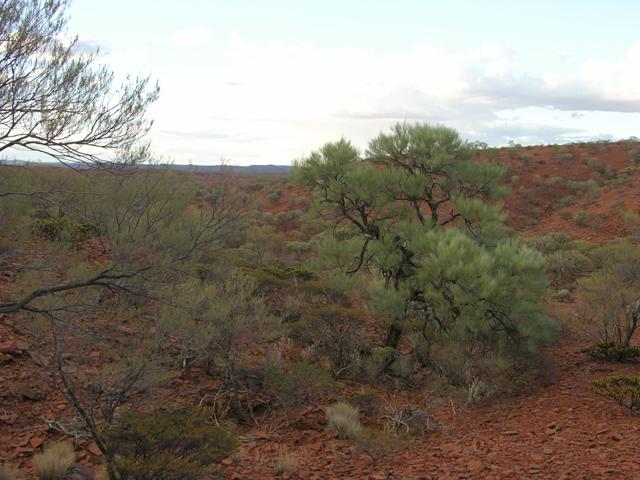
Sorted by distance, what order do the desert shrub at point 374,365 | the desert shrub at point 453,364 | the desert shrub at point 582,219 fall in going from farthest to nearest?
the desert shrub at point 582,219, the desert shrub at point 374,365, the desert shrub at point 453,364

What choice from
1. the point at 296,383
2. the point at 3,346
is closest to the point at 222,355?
the point at 296,383

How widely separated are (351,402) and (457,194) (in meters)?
4.30

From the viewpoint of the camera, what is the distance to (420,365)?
10.4 meters

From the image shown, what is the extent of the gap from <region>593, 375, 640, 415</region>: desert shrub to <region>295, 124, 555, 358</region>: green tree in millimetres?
1606

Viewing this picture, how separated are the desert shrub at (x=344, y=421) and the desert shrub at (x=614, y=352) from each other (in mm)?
5014

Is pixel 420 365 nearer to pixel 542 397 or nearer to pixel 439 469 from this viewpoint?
pixel 542 397

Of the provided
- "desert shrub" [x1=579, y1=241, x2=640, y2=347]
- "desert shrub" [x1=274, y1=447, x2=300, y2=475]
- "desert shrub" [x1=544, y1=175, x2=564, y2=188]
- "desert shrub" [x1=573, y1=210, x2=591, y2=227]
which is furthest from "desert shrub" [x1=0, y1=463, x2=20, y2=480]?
"desert shrub" [x1=544, y1=175, x2=564, y2=188]

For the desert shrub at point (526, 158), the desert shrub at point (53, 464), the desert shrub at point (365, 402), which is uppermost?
the desert shrub at point (526, 158)

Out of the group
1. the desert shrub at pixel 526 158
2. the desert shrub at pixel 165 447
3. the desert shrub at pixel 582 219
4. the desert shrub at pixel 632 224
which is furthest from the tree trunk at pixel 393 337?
the desert shrub at pixel 526 158

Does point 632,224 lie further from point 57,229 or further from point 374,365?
point 57,229

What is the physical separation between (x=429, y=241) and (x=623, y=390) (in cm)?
356

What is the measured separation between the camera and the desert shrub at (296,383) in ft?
27.9

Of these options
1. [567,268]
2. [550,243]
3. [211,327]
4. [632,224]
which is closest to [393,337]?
[211,327]

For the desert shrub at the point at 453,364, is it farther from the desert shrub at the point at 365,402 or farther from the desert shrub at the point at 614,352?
the desert shrub at the point at 614,352
